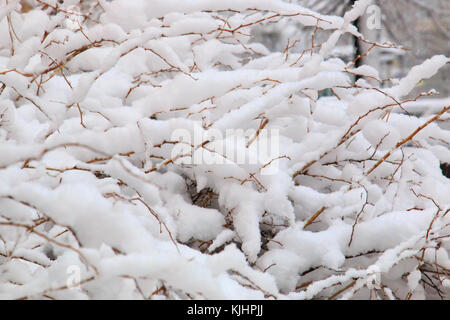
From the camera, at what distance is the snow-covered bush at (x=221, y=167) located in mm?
1112

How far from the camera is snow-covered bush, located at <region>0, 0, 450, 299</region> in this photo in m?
1.11

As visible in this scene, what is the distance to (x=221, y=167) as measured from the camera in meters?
1.33

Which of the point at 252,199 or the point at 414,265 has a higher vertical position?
the point at 252,199

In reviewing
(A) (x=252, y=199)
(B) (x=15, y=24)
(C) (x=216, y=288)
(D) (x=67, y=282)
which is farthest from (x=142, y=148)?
(B) (x=15, y=24)

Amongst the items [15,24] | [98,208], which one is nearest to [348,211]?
[98,208]

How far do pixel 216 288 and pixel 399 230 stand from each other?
71cm

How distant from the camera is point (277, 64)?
169cm

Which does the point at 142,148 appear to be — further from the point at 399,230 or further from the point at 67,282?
the point at 399,230

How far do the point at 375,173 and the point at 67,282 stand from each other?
115 cm
